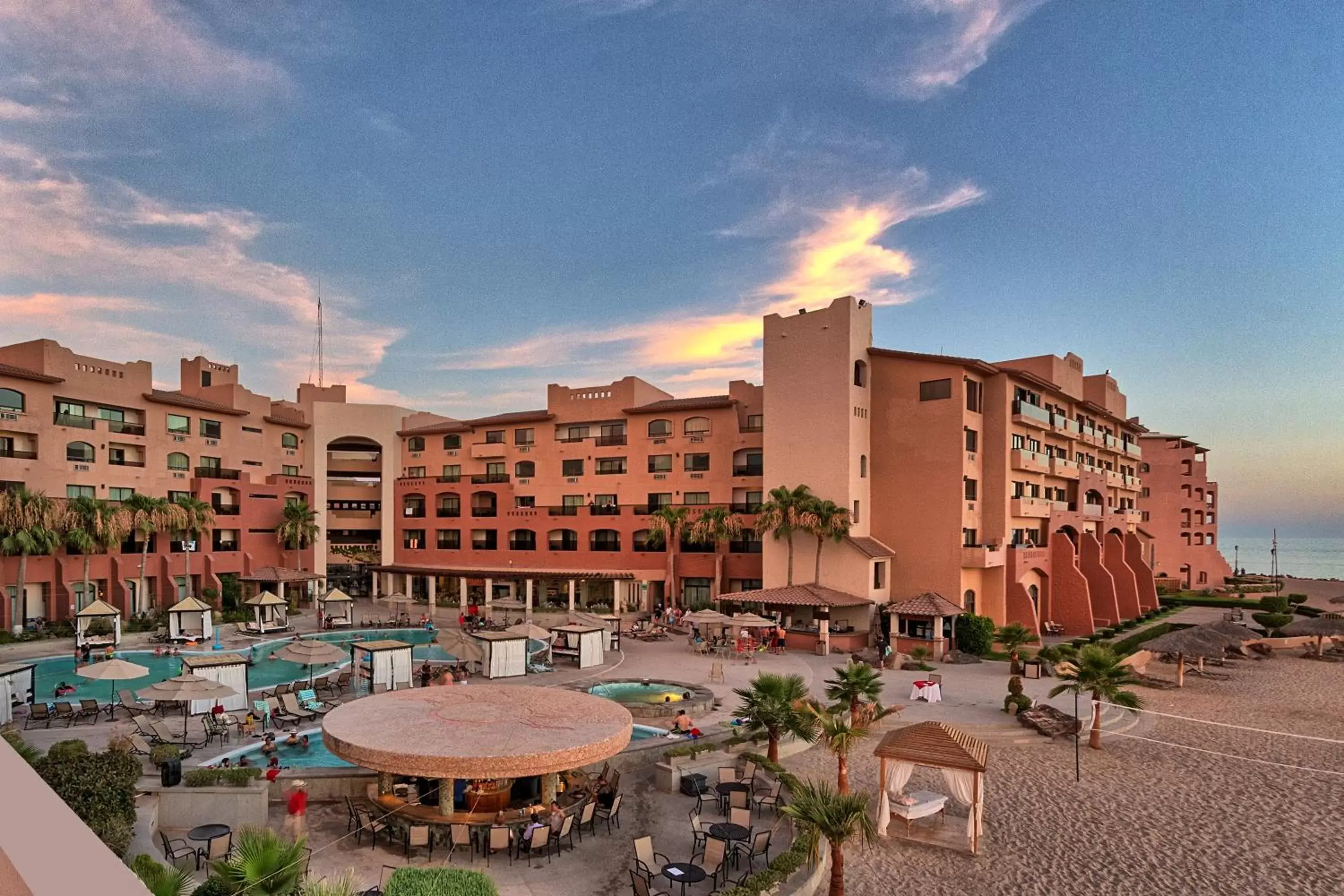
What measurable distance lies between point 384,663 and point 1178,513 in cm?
7834

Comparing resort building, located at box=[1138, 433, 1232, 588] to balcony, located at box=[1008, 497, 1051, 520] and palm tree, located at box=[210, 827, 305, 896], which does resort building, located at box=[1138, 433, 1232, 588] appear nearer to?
balcony, located at box=[1008, 497, 1051, 520]

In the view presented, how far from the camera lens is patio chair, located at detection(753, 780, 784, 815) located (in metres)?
17.1

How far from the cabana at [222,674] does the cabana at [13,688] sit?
15.7 ft

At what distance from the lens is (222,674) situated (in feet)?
79.5

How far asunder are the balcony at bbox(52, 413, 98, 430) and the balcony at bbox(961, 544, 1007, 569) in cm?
5213

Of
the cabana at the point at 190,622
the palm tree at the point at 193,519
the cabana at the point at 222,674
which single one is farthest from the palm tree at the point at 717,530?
the palm tree at the point at 193,519

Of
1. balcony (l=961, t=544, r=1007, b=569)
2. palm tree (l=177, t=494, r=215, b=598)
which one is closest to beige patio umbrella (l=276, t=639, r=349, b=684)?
palm tree (l=177, t=494, r=215, b=598)

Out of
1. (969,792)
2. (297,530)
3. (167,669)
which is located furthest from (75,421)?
(969,792)

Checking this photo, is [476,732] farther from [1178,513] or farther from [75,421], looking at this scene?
[1178,513]

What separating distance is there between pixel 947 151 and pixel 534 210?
733 inches

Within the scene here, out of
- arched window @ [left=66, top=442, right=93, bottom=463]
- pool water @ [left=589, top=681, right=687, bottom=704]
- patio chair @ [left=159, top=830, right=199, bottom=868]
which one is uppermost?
arched window @ [left=66, top=442, right=93, bottom=463]

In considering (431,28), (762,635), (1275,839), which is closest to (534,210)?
(431,28)

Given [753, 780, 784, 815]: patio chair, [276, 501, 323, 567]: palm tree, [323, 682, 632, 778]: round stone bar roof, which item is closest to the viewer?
[323, 682, 632, 778]: round stone bar roof

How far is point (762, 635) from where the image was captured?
4009cm
